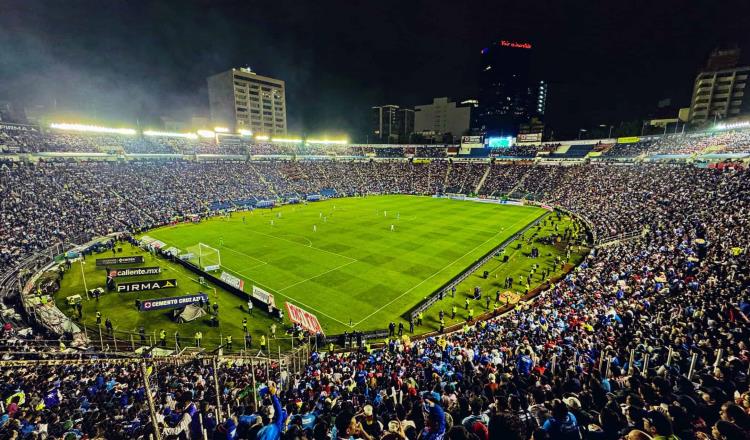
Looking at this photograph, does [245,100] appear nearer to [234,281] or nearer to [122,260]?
[122,260]

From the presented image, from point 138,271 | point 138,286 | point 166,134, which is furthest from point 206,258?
point 166,134

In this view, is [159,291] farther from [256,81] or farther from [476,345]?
[256,81]

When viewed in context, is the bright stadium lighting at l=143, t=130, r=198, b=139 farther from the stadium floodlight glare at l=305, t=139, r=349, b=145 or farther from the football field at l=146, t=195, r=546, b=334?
the football field at l=146, t=195, r=546, b=334

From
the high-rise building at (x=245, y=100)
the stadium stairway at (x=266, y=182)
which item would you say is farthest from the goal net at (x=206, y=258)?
the high-rise building at (x=245, y=100)

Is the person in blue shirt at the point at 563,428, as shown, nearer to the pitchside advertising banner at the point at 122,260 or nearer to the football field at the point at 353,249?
the football field at the point at 353,249

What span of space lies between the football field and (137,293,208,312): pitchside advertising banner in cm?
478

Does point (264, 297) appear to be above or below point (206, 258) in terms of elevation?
above

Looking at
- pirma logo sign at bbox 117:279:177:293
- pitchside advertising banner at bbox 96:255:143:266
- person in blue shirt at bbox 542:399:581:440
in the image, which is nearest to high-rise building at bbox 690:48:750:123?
person in blue shirt at bbox 542:399:581:440

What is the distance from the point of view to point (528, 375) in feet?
29.3

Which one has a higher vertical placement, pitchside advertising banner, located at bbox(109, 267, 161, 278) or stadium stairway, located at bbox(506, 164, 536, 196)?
stadium stairway, located at bbox(506, 164, 536, 196)

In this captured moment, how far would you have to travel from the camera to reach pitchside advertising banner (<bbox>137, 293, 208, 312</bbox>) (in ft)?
74.0

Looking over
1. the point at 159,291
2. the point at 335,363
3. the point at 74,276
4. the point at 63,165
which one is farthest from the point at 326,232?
the point at 63,165

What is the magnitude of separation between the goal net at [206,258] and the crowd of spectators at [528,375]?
630 inches

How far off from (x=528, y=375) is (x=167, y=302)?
22.8 metres
